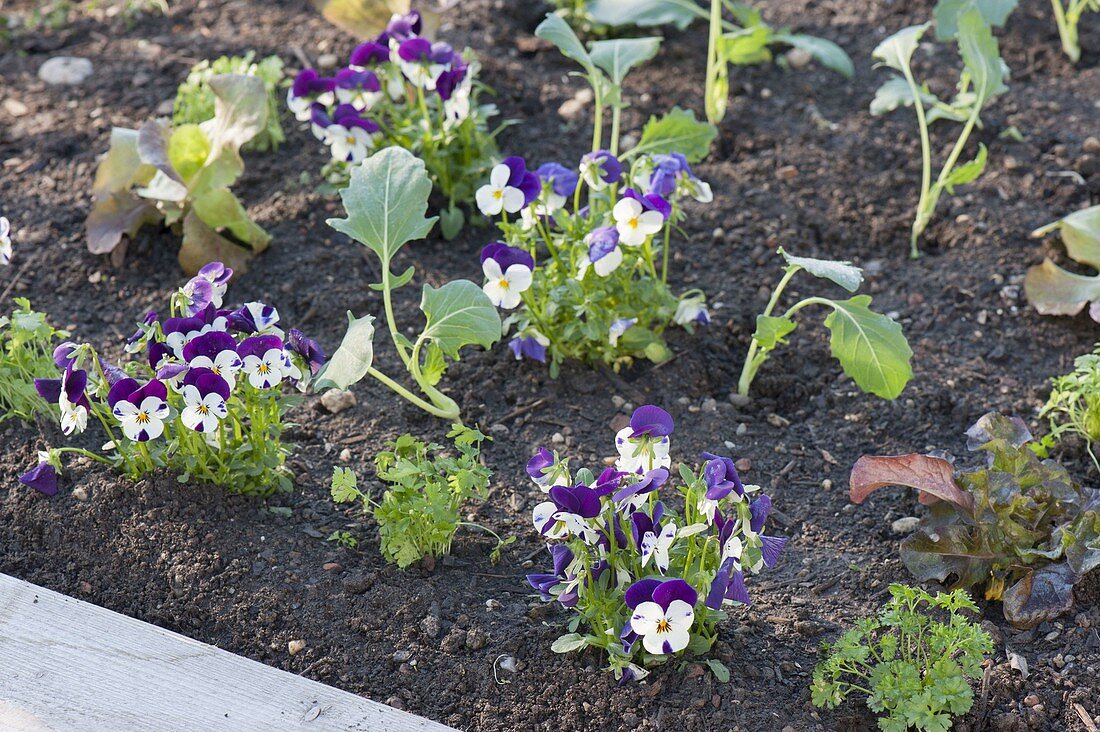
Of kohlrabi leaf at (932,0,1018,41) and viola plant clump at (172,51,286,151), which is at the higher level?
kohlrabi leaf at (932,0,1018,41)

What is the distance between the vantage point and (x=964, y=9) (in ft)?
11.1

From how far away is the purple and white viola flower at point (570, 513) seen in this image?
1.94 metres

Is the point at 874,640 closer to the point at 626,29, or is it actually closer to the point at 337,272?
the point at 337,272

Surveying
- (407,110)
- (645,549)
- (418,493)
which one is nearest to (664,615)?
(645,549)

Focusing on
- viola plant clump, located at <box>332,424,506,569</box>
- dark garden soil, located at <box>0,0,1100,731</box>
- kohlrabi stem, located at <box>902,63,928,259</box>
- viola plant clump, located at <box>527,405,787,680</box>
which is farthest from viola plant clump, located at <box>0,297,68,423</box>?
kohlrabi stem, located at <box>902,63,928,259</box>

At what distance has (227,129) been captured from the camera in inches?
125

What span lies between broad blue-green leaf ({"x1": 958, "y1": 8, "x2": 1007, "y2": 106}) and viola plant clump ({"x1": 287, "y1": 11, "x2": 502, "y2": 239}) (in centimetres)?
125

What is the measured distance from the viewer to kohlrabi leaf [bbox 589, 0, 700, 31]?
3.70m

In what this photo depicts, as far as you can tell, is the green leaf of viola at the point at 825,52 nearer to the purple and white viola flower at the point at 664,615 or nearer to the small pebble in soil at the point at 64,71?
the purple and white viola flower at the point at 664,615

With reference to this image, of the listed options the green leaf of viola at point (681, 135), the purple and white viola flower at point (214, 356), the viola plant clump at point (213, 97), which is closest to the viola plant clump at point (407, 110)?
the viola plant clump at point (213, 97)

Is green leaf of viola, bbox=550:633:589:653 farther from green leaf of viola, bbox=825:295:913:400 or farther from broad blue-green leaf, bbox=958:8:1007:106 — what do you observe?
broad blue-green leaf, bbox=958:8:1007:106

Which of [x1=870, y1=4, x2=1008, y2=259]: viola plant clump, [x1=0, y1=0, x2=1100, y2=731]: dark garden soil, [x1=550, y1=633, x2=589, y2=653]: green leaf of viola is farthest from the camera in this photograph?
[x1=870, y1=4, x2=1008, y2=259]: viola plant clump

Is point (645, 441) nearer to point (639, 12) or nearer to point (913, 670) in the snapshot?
point (913, 670)

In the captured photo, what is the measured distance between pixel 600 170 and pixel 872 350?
70 centimetres
